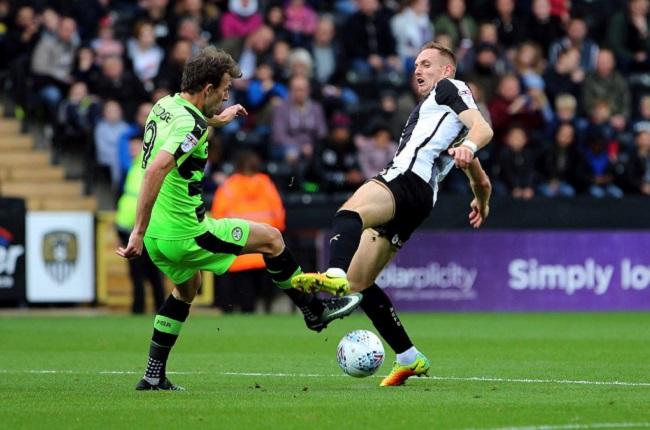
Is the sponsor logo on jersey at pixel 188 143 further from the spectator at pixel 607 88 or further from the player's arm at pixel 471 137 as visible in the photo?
the spectator at pixel 607 88

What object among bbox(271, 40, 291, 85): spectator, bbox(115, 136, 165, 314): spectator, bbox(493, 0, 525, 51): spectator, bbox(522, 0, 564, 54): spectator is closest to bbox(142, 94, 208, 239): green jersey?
bbox(115, 136, 165, 314): spectator

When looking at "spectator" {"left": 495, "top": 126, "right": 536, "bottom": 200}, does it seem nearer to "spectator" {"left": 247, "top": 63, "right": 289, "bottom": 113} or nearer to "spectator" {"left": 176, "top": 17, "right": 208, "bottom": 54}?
"spectator" {"left": 247, "top": 63, "right": 289, "bottom": 113}

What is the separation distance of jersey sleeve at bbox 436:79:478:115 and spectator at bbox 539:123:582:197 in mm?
11742

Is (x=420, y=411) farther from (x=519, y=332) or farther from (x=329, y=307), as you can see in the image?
(x=519, y=332)

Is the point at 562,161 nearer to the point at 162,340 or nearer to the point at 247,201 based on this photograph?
the point at 247,201

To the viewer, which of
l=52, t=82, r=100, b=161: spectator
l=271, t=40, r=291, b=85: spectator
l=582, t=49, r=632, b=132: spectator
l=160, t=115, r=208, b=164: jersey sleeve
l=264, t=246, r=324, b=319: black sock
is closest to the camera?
l=160, t=115, r=208, b=164: jersey sleeve

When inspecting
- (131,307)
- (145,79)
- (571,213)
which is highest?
(145,79)

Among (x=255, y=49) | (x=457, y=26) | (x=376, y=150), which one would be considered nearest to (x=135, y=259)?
(x=376, y=150)

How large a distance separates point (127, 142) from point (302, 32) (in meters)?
3.96

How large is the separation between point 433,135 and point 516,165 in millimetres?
11265

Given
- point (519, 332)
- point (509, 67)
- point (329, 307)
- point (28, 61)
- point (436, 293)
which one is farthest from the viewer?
point (509, 67)

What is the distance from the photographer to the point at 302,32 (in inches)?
903

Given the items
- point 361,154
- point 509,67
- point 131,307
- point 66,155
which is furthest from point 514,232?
point 66,155

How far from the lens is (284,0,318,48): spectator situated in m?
22.7
